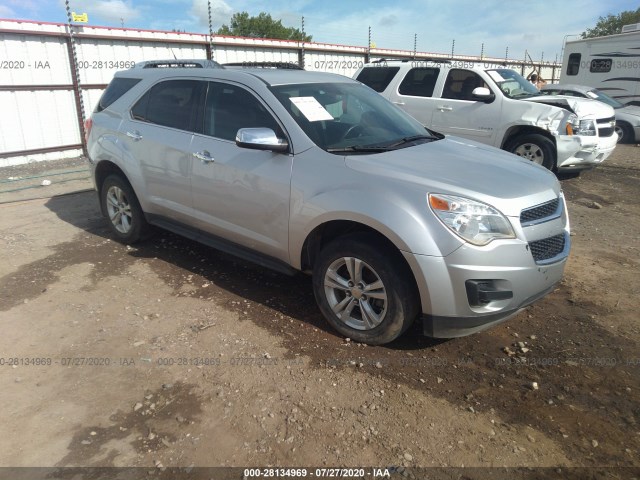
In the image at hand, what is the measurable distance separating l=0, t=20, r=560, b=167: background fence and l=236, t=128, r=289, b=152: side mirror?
873 cm

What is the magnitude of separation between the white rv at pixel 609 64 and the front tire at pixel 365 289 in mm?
15605

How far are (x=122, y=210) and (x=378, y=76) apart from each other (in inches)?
225

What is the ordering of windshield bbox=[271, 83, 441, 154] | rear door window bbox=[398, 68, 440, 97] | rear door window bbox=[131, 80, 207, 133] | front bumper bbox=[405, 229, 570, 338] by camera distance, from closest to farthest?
front bumper bbox=[405, 229, 570, 338], windshield bbox=[271, 83, 441, 154], rear door window bbox=[131, 80, 207, 133], rear door window bbox=[398, 68, 440, 97]

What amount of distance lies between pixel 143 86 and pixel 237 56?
927cm

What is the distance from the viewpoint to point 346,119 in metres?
3.92

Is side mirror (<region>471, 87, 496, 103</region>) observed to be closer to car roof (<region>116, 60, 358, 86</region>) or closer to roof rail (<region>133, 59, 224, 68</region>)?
car roof (<region>116, 60, 358, 86</region>)

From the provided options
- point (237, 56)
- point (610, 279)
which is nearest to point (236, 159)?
point (610, 279)

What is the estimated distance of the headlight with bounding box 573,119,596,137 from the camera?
771 cm

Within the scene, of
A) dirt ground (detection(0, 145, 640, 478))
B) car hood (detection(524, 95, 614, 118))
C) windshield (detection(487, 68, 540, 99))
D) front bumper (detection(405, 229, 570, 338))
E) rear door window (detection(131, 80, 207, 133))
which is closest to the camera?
dirt ground (detection(0, 145, 640, 478))

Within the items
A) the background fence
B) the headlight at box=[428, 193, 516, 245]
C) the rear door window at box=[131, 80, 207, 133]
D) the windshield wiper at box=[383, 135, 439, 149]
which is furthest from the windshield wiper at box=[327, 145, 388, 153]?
the background fence

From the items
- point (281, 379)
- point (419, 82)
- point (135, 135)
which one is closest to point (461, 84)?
point (419, 82)

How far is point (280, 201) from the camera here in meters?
3.60

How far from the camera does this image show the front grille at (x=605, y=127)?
26.7 ft

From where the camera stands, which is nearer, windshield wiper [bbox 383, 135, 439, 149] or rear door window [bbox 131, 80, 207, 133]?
windshield wiper [bbox 383, 135, 439, 149]
